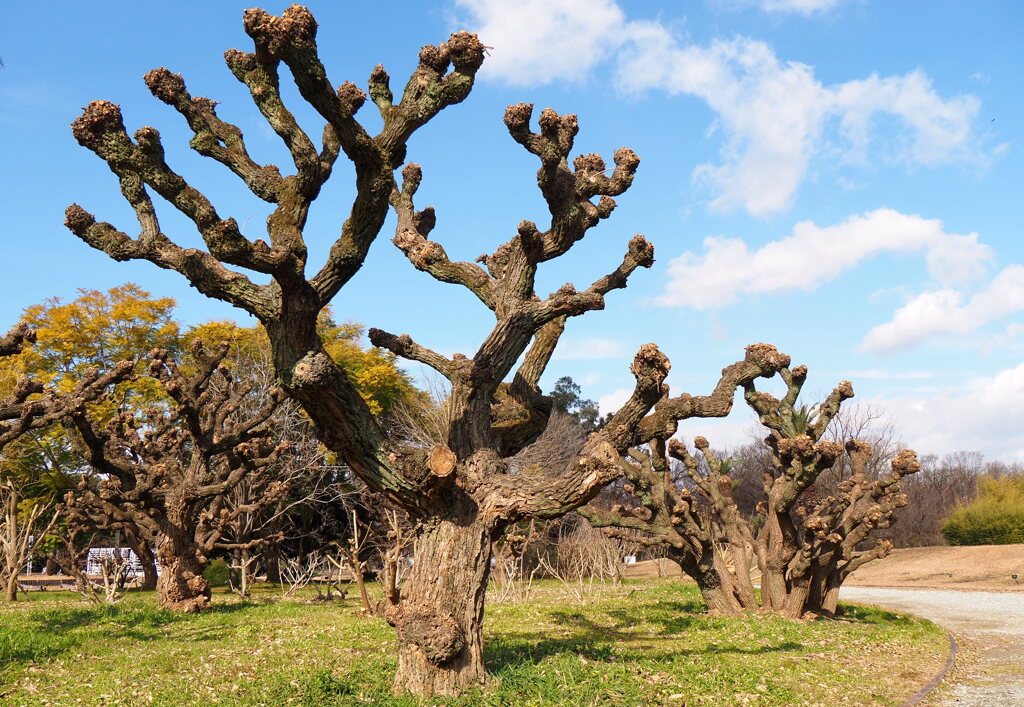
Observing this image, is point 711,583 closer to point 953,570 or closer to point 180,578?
point 180,578

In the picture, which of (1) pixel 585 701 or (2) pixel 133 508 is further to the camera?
(2) pixel 133 508

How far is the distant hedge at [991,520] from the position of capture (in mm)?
32688

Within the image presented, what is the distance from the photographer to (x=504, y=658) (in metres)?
8.15

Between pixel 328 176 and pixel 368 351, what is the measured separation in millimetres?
25680

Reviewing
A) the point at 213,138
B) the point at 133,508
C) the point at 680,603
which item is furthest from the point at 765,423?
the point at 133,508

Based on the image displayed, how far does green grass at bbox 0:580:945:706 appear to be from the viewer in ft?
23.3

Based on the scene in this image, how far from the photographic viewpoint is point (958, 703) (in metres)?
7.64

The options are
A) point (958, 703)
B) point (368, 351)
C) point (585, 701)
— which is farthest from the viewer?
point (368, 351)

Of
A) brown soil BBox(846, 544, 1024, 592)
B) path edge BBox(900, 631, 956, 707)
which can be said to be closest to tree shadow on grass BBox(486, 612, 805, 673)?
path edge BBox(900, 631, 956, 707)

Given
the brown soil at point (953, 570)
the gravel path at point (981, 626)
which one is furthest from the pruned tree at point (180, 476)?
the brown soil at point (953, 570)

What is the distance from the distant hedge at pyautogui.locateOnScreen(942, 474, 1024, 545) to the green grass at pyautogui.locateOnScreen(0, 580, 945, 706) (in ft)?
78.6

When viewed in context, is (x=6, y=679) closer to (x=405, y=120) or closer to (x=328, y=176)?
(x=328, y=176)

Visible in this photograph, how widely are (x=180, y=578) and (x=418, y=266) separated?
9.59m

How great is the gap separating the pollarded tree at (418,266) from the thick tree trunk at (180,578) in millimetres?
8914
